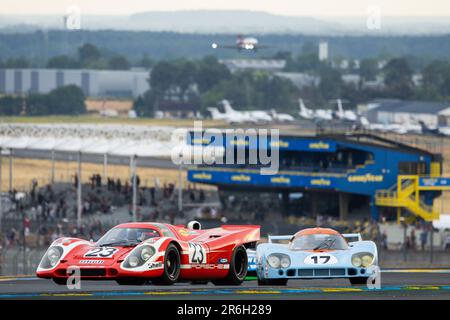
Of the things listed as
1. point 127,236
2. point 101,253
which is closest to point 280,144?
point 127,236

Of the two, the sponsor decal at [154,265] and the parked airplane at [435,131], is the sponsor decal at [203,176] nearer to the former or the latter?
the sponsor decal at [154,265]

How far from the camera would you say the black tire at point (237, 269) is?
21.3 m

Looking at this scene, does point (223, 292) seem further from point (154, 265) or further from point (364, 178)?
point (364, 178)

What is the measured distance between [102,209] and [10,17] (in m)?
94.3

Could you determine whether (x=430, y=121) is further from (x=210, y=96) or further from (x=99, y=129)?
(x=99, y=129)

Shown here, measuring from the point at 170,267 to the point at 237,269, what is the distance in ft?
5.99

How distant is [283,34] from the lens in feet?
594

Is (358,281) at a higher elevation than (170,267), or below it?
below

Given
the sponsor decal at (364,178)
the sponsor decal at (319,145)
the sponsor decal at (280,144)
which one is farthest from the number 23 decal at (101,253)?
the sponsor decal at (280,144)

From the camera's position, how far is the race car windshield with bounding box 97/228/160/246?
20203 millimetres

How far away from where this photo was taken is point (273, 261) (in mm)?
20672

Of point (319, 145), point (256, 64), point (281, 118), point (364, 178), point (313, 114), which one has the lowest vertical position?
point (364, 178)
